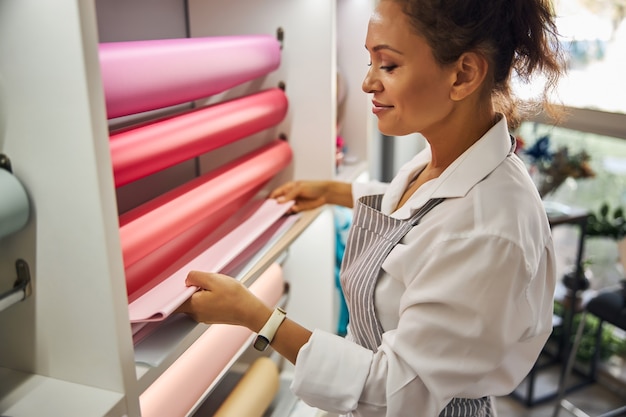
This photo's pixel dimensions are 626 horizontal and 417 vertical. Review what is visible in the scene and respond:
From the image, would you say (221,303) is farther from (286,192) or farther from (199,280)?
(286,192)

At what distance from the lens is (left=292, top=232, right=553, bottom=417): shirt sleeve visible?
2.81 feet

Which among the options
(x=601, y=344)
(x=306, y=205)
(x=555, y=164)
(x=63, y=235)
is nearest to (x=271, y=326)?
(x=63, y=235)

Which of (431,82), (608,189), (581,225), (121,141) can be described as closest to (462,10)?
(431,82)

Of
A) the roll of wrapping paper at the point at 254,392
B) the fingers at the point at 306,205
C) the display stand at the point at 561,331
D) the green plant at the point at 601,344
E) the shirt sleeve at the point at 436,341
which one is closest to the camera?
the shirt sleeve at the point at 436,341

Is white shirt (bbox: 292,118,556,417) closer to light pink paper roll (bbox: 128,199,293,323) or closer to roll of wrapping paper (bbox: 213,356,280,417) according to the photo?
light pink paper roll (bbox: 128,199,293,323)

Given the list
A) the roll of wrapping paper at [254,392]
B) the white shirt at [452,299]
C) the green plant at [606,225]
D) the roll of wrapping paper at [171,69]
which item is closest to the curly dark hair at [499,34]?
the white shirt at [452,299]

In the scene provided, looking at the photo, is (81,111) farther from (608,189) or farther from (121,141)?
(608,189)

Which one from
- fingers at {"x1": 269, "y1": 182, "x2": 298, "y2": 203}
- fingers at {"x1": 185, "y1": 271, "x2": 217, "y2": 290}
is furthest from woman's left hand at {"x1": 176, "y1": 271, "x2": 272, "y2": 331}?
fingers at {"x1": 269, "y1": 182, "x2": 298, "y2": 203}

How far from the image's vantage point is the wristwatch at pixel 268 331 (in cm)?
96

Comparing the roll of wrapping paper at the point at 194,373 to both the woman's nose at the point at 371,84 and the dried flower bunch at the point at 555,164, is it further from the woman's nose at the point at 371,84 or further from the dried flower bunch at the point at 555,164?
the dried flower bunch at the point at 555,164

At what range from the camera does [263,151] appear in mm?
1363

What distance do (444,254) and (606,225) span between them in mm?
1805

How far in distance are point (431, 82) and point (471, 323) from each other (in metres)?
0.37

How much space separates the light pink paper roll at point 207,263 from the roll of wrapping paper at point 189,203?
6 centimetres
